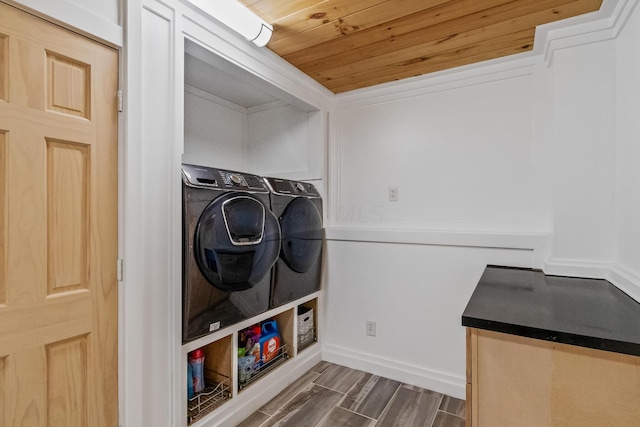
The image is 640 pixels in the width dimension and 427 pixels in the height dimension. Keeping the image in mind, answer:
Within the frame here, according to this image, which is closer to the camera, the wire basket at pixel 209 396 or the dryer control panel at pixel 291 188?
the wire basket at pixel 209 396

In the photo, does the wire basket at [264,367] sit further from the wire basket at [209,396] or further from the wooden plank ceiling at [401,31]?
the wooden plank ceiling at [401,31]

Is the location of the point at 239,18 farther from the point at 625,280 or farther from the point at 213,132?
the point at 625,280

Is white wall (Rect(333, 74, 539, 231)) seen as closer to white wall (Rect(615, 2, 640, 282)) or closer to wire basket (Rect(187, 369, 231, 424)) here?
white wall (Rect(615, 2, 640, 282))

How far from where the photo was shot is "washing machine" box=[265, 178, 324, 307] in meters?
2.00

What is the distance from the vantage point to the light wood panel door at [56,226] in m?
0.98

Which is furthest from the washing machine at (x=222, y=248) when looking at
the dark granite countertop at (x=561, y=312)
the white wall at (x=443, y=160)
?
the dark granite countertop at (x=561, y=312)

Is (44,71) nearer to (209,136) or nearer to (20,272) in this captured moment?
(20,272)

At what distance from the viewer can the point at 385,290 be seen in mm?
2297

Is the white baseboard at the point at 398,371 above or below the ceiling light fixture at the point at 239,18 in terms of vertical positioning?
below

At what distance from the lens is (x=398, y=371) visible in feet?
7.23

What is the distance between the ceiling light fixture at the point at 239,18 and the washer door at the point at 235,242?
0.81 meters

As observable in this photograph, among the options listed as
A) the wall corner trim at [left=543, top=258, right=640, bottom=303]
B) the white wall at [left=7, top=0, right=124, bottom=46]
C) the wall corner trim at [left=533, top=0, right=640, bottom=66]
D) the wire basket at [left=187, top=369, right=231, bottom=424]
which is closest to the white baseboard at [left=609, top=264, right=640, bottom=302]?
the wall corner trim at [left=543, top=258, right=640, bottom=303]

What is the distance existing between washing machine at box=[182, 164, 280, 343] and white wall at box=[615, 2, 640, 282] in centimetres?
169

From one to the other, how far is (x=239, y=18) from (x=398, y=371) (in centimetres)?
236
